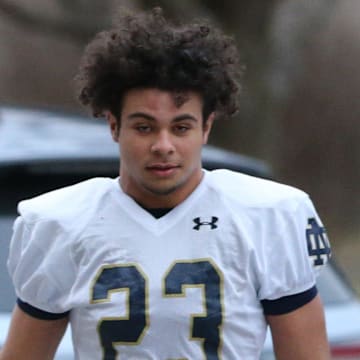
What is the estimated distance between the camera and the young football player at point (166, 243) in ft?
9.76

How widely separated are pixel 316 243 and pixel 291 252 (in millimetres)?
79

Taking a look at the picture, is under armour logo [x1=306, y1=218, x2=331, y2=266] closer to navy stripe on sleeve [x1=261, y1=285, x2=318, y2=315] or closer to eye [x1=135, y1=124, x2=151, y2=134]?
navy stripe on sleeve [x1=261, y1=285, x2=318, y2=315]

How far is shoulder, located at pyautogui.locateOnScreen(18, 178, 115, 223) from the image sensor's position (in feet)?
10.1

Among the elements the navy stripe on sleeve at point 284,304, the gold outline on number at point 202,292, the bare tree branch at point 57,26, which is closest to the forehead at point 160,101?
the gold outline on number at point 202,292

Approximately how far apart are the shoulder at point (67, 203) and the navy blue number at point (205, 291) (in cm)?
27

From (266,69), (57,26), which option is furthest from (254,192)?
(57,26)

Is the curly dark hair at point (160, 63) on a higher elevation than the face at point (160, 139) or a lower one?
higher

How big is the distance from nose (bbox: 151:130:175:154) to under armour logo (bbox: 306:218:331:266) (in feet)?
1.26

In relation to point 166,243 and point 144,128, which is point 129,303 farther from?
point 144,128

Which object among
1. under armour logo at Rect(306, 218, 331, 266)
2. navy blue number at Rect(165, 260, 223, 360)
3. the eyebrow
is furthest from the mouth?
under armour logo at Rect(306, 218, 331, 266)

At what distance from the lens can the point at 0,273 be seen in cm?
424

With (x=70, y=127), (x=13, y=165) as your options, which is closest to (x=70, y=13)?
(x=70, y=127)

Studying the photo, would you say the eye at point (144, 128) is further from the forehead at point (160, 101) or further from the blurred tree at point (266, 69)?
the blurred tree at point (266, 69)

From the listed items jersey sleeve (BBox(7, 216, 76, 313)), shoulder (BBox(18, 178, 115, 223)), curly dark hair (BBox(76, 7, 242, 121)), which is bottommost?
jersey sleeve (BBox(7, 216, 76, 313))
